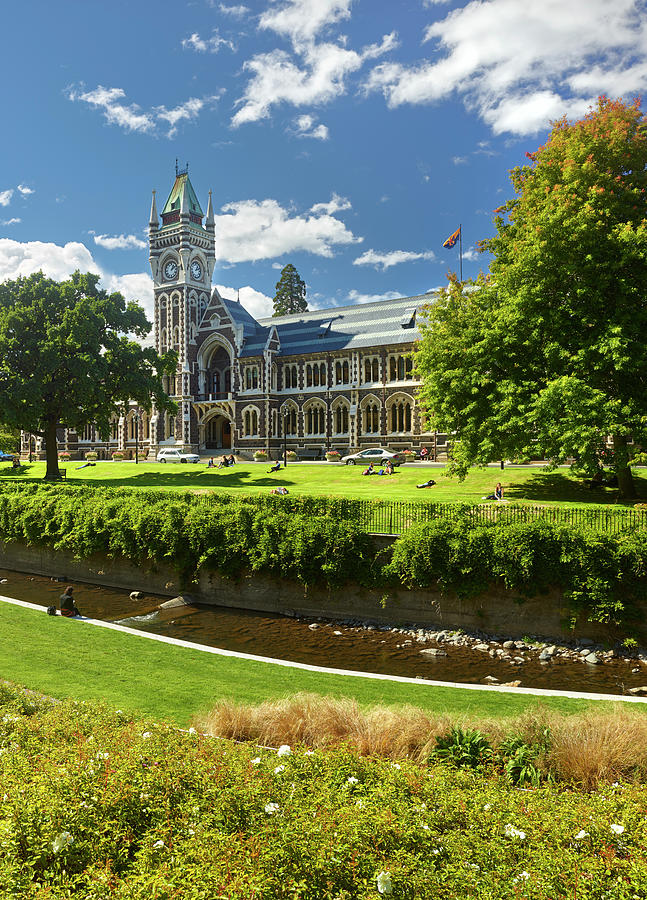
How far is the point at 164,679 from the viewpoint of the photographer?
42.2 ft

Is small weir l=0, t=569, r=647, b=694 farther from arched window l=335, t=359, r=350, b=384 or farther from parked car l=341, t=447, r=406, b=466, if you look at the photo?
arched window l=335, t=359, r=350, b=384

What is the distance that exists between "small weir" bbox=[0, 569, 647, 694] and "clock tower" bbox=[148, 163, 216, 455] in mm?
52355

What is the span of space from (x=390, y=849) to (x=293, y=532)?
15.2 metres

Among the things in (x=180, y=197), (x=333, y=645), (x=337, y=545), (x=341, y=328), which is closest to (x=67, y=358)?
(x=337, y=545)

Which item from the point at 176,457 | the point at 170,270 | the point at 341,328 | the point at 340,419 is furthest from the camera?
the point at 170,270

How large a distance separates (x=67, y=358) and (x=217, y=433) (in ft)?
124

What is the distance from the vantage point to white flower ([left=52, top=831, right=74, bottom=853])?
496 centimetres

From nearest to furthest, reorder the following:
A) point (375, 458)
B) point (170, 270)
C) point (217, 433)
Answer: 1. point (375, 458)
2. point (217, 433)
3. point (170, 270)

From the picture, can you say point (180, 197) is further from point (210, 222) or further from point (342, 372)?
point (342, 372)

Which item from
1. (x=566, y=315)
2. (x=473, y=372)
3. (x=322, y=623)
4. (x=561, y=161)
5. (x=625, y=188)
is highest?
(x=561, y=161)

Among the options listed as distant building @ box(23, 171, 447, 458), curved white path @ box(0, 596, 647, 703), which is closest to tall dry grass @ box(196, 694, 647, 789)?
curved white path @ box(0, 596, 647, 703)

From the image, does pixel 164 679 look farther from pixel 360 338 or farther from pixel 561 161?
pixel 360 338

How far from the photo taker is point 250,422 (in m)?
71.2

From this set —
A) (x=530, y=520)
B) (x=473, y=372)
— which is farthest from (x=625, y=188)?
(x=530, y=520)
